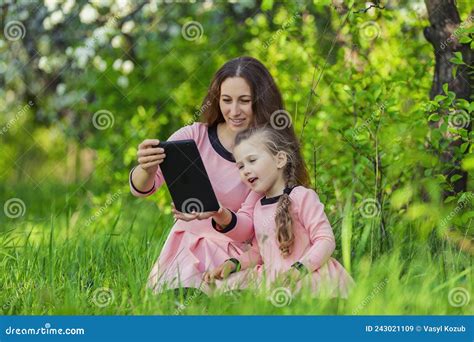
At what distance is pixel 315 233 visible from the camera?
3.13m

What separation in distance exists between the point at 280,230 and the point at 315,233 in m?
0.13

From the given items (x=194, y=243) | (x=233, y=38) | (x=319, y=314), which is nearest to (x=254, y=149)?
(x=194, y=243)

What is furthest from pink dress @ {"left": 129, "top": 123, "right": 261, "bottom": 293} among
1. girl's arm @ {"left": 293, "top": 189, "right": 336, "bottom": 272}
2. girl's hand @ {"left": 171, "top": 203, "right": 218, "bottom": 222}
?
girl's arm @ {"left": 293, "top": 189, "right": 336, "bottom": 272}

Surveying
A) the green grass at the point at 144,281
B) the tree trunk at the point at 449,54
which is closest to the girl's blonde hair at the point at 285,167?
the green grass at the point at 144,281

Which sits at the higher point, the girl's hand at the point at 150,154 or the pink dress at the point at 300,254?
the girl's hand at the point at 150,154

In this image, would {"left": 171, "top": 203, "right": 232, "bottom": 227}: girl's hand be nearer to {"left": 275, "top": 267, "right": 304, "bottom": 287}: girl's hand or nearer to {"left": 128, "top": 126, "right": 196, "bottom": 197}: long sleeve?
{"left": 128, "top": 126, "right": 196, "bottom": 197}: long sleeve

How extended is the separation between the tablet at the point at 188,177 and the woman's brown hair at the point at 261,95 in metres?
0.34

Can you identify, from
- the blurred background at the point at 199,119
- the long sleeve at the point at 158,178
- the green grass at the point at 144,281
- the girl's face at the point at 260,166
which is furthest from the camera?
the blurred background at the point at 199,119

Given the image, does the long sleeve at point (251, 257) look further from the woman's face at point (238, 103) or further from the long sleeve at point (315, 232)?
the woman's face at point (238, 103)

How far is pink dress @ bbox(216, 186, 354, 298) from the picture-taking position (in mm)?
3061

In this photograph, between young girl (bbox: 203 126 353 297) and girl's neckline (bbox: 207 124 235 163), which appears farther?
girl's neckline (bbox: 207 124 235 163)

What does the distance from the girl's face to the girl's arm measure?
146 mm

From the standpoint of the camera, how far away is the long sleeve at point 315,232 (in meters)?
3.06

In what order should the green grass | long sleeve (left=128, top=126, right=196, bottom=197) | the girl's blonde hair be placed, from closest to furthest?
1. the green grass
2. the girl's blonde hair
3. long sleeve (left=128, top=126, right=196, bottom=197)
